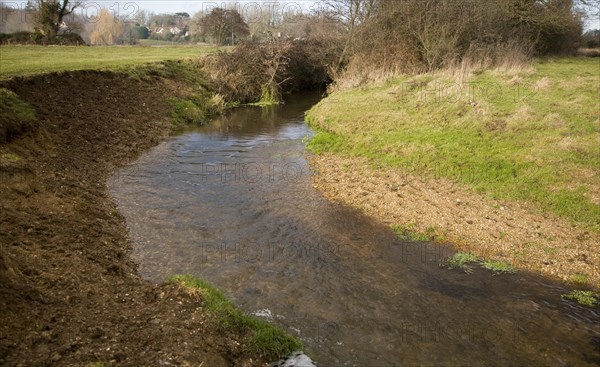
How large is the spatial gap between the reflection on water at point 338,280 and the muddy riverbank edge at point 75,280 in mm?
939

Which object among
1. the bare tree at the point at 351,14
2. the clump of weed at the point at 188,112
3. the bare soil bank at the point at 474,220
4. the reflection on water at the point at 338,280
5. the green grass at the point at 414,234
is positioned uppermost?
the bare tree at the point at 351,14

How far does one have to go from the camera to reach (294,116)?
84.2ft

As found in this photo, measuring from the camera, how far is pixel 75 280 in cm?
680

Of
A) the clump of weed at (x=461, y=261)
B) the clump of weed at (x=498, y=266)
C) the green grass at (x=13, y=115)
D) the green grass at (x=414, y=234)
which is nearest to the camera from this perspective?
the clump of weed at (x=498, y=266)

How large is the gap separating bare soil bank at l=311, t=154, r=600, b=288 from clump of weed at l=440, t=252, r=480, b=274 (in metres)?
0.25

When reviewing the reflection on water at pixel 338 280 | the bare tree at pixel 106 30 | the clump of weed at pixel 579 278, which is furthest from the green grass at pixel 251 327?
the bare tree at pixel 106 30

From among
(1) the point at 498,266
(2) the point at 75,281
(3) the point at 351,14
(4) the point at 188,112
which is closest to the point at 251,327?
(2) the point at 75,281

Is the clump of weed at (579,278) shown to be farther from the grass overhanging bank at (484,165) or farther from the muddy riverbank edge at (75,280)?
the muddy riverbank edge at (75,280)

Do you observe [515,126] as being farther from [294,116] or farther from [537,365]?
[294,116]

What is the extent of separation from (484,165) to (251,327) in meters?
8.78

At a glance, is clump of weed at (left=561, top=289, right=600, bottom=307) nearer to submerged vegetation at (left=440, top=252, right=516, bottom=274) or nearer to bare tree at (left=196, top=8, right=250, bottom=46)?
submerged vegetation at (left=440, top=252, right=516, bottom=274)

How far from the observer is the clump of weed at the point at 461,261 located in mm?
8766

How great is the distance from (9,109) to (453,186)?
13.3 m

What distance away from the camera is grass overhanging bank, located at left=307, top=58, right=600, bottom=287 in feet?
31.3
